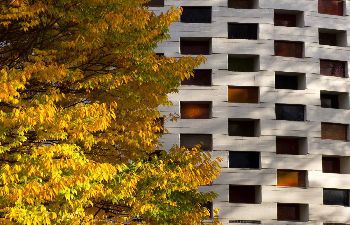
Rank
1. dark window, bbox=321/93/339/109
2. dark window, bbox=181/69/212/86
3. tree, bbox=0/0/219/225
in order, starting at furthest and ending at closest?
dark window, bbox=321/93/339/109
dark window, bbox=181/69/212/86
tree, bbox=0/0/219/225

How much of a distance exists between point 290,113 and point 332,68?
4180 millimetres

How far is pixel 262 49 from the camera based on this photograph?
32.2m

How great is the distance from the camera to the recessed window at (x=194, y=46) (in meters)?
32.4

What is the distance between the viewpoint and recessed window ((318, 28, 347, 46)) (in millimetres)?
33884

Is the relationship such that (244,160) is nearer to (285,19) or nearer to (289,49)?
(289,49)

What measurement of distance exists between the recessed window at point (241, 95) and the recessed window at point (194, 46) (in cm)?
272

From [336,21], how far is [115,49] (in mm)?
24517

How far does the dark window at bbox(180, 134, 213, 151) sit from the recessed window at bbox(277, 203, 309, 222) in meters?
5.53

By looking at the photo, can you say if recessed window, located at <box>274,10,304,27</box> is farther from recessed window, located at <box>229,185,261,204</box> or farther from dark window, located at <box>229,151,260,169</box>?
recessed window, located at <box>229,185,261,204</box>

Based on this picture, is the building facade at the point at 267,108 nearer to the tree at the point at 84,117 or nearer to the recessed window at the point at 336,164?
the recessed window at the point at 336,164

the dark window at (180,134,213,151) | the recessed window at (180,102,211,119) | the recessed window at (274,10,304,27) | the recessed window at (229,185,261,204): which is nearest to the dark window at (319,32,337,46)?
the recessed window at (274,10,304,27)

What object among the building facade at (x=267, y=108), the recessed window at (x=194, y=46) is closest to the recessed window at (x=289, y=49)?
the building facade at (x=267, y=108)

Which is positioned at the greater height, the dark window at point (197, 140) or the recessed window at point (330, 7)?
the recessed window at point (330, 7)

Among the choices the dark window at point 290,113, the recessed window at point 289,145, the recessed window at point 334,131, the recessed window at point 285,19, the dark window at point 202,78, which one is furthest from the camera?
the recessed window at point 285,19
